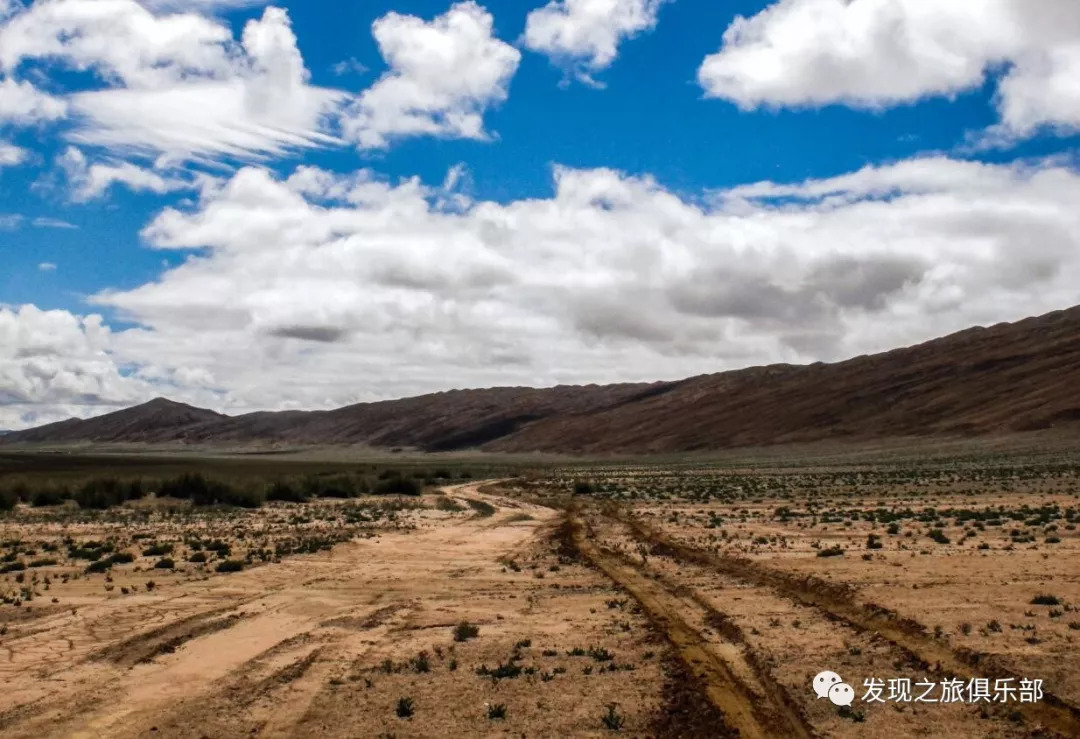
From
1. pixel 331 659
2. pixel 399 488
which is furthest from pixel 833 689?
pixel 399 488

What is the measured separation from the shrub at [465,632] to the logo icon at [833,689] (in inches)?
187

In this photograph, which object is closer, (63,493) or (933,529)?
(933,529)

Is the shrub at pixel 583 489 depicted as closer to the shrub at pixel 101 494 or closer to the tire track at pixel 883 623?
the shrub at pixel 101 494

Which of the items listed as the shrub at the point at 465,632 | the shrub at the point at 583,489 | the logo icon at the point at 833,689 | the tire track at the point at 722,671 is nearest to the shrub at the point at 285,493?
the shrub at the point at 583,489

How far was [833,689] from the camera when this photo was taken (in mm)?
9570

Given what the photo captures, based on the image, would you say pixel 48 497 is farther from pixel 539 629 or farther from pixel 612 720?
pixel 612 720

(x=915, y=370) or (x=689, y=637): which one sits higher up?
(x=915, y=370)

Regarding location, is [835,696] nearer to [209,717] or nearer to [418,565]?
[209,717]

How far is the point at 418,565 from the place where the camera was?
21109 millimetres

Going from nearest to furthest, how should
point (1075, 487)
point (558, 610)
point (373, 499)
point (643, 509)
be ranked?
point (558, 610), point (643, 509), point (1075, 487), point (373, 499)

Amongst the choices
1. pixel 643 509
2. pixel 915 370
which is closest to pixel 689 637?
pixel 643 509

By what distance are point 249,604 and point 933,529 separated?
60.1ft

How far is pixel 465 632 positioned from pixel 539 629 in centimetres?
110

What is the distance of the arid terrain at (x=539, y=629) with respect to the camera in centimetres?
895
